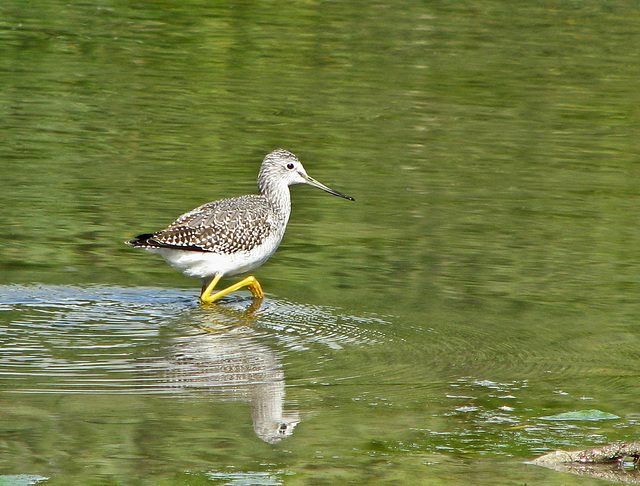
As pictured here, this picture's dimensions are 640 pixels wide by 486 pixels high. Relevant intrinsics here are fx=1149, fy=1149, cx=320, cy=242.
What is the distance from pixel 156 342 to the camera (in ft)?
26.6

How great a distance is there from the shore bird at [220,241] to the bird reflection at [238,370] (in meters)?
0.67

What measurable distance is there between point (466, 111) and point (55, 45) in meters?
7.57

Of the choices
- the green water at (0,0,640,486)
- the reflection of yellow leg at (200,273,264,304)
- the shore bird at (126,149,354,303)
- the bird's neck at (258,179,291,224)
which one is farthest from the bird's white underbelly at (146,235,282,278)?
the bird's neck at (258,179,291,224)

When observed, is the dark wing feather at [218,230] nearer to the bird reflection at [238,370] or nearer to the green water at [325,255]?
the green water at [325,255]

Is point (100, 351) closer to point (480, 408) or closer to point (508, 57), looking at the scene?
point (480, 408)

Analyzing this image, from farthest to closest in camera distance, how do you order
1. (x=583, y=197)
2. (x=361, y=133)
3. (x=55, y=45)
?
(x=55, y=45), (x=361, y=133), (x=583, y=197)

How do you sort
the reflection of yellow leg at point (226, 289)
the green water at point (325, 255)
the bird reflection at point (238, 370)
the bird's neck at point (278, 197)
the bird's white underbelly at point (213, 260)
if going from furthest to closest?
the bird's neck at point (278, 197), the reflection of yellow leg at point (226, 289), the bird's white underbelly at point (213, 260), the bird reflection at point (238, 370), the green water at point (325, 255)

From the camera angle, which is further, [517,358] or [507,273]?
[507,273]

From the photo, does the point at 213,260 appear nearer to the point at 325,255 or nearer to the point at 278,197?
the point at 278,197

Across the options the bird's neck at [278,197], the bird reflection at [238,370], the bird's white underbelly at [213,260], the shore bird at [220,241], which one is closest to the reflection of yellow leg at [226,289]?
the shore bird at [220,241]

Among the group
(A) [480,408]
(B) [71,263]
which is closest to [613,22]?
(B) [71,263]

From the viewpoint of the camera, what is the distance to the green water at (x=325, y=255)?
635cm

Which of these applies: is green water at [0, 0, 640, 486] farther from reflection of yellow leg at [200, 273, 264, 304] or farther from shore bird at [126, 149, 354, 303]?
shore bird at [126, 149, 354, 303]

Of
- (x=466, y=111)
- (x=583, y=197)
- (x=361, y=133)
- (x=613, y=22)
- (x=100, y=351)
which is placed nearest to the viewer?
(x=100, y=351)
